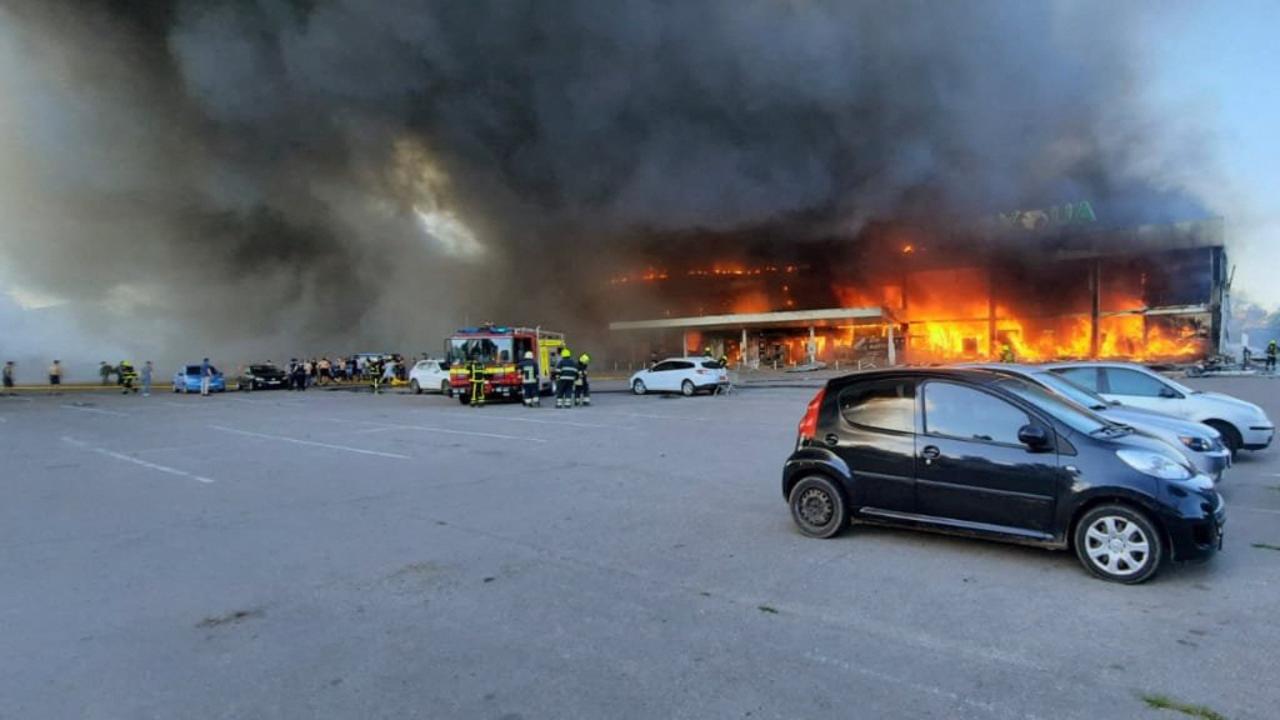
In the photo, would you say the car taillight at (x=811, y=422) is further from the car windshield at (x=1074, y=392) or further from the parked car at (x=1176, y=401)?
the parked car at (x=1176, y=401)

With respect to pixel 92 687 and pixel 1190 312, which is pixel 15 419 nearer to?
pixel 92 687

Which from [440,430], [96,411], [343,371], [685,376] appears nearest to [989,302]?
[685,376]

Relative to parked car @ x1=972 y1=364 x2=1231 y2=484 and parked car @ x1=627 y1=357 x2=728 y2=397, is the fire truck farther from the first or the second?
parked car @ x1=972 y1=364 x2=1231 y2=484

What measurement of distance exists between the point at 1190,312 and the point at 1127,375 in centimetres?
4375

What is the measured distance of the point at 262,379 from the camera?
3159 centimetres

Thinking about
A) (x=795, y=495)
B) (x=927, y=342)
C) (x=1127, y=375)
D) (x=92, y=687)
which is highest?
(x=927, y=342)

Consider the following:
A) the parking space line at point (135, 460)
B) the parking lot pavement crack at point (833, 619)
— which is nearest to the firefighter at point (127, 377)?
the parking space line at point (135, 460)

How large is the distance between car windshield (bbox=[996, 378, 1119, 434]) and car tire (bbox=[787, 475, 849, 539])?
1.37m

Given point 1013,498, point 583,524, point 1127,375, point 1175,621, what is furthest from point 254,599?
point 1127,375

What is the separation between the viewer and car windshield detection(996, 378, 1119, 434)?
430 cm

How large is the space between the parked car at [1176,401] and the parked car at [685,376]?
512 inches

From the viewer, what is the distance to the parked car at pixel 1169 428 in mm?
5941

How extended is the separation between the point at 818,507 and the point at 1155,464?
2.08m

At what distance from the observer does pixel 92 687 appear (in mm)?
2854
